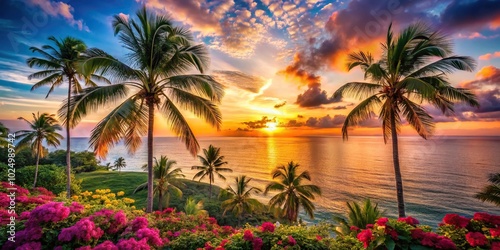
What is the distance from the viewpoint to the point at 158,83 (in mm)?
9352

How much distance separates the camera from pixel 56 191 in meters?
18.5

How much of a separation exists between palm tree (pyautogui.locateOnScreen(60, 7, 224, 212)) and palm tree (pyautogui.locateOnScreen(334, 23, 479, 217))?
6749 millimetres

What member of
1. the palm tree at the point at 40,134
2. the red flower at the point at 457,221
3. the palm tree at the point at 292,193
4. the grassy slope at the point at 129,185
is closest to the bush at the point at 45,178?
the palm tree at the point at 40,134

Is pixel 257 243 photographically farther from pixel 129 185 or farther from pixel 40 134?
pixel 129 185

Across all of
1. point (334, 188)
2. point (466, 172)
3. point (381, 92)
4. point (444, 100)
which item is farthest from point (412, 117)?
point (466, 172)

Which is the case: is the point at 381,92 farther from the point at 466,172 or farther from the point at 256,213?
the point at 466,172

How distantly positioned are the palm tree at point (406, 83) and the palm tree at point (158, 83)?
22.1 ft

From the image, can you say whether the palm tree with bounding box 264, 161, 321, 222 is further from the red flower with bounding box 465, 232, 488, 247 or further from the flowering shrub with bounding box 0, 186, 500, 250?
the red flower with bounding box 465, 232, 488, 247

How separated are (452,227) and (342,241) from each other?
8.07ft

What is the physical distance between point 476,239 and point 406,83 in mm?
6527

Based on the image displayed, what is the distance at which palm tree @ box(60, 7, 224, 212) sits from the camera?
8922mm

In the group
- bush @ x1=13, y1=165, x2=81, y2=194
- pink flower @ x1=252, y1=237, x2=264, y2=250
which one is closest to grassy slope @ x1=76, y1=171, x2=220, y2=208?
bush @ x1=13, y1=165, x2=81, y2=194

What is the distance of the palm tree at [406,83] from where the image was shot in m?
9.12

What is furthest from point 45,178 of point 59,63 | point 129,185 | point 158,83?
point 129,185
